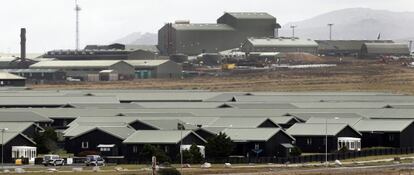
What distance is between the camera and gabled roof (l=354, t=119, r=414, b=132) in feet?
389

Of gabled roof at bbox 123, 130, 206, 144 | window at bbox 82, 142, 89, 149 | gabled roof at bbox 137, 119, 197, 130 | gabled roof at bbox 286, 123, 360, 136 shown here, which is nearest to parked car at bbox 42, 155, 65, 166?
gabled roof at bbox 123, 130, 206, 144

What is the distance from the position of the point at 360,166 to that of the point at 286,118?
30379mm

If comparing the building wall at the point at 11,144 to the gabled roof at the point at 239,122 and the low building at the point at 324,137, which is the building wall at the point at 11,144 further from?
the low building at the point at 324,137

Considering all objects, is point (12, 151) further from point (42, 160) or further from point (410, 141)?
point (410, 141)

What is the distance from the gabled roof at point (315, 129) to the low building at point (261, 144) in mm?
4727

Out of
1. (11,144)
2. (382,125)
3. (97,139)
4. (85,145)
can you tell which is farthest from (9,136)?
(382,125)

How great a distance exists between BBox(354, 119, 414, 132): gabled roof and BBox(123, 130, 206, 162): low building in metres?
18.8

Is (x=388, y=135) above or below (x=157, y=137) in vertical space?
below

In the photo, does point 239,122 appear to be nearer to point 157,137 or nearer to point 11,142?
point 157,137

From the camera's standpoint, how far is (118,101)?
159625 mm

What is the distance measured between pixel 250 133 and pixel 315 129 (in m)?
7.83

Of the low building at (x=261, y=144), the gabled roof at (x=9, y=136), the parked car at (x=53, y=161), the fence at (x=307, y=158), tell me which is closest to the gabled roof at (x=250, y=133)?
the low building at (x=261, y=144)

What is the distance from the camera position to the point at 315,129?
11562cm

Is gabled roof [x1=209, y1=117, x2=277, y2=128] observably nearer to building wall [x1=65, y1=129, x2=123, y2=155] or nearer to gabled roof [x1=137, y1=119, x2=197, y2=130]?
gabled roof [x1=137, y1=119, x2=197, y2=130]
